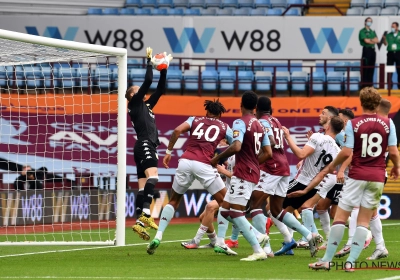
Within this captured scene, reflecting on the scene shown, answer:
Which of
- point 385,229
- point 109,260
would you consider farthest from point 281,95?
point 109,260

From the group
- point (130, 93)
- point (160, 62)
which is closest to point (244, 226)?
point (160, 62)

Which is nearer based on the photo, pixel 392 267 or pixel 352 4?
pixel 392 267

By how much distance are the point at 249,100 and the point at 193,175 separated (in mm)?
1625

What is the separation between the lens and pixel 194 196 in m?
23.2

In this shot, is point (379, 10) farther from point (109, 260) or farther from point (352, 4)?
point (109, 260)

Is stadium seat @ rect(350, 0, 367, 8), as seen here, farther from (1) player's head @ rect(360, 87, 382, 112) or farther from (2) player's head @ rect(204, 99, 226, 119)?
(1) player's head @ rect(360, 87, 382, 112)

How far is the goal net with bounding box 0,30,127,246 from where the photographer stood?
1387 cm

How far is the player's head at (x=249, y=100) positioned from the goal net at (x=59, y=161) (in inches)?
110

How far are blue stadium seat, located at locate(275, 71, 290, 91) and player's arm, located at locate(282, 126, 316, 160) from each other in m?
15.1

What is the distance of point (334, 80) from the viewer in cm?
2792

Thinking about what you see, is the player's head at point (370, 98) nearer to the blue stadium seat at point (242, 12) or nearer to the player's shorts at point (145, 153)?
the player's shorts at point (145, 153)

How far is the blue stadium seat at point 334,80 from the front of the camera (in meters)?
27.7

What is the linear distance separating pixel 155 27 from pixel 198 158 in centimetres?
1839

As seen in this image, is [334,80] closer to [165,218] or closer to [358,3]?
[358,3]
